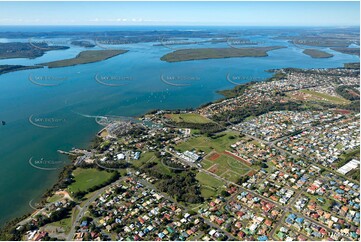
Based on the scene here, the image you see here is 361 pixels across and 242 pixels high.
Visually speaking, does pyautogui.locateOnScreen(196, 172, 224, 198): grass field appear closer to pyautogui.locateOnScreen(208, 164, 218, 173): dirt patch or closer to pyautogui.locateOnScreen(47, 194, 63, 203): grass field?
pyautogui.locateOnScreen(208, 164, 218, 173): dirt patch

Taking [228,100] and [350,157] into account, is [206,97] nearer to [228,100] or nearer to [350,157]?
[228,100]

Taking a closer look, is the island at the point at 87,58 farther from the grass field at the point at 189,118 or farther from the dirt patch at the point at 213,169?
the dirt patch at the point at 213,169

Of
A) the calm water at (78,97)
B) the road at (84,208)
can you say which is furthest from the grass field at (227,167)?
the calm water at (78,97)

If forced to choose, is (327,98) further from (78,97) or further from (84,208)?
(84,208)

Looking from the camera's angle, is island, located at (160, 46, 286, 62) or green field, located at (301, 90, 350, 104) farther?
island, located at (160, 46, 286, 62)

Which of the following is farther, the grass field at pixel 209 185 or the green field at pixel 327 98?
the green field at pixel 327 98

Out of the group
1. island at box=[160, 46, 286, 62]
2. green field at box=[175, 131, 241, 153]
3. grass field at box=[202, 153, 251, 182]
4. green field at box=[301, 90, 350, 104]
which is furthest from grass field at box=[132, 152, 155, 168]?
island at box=[160, 46, 286, 62]

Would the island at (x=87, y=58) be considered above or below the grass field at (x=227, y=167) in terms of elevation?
above
